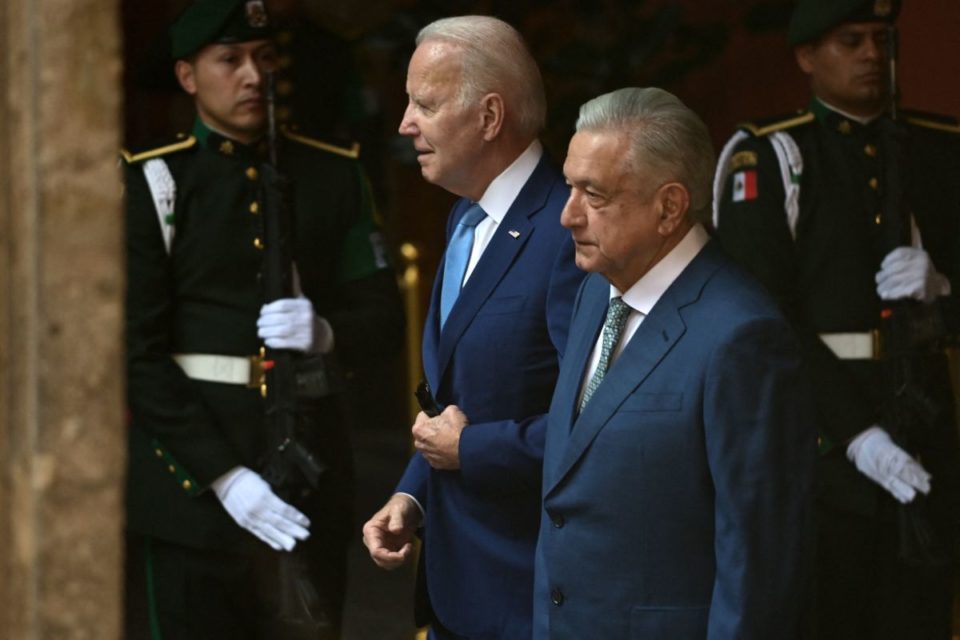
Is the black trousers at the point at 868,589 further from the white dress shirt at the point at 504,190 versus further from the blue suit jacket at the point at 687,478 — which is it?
the blue suit jacket at the point at 687,478

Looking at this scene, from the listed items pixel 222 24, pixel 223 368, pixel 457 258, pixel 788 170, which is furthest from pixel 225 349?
pixel 788 170

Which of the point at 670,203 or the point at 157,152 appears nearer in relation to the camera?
the point at 670,203

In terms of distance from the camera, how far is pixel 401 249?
7.98 meters

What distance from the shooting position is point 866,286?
4645 millimetres

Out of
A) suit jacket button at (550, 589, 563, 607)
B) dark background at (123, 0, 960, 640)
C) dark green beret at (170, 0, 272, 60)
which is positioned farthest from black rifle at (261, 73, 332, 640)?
suit jacket button at (550, 589, 563, 607)

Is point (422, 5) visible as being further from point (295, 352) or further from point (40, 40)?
point (40, 40)

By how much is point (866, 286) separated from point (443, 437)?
5.33ft

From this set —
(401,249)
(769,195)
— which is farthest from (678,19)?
(401,249)

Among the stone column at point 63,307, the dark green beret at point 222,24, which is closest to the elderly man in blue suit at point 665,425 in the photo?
the stone column at point 63,307

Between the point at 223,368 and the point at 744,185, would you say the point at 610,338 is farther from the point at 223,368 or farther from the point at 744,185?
the point at 744,185

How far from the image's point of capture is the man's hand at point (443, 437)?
3381mm

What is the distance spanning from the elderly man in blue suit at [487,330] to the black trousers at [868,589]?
1.33m

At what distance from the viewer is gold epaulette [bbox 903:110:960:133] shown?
474 cm

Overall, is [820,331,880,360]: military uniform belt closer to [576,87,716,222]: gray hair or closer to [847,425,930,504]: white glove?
[847,425,930,504]: white glove
